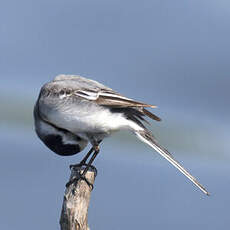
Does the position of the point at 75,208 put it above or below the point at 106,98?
below

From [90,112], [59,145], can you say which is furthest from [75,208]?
[59,145]

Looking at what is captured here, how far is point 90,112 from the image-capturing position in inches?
274

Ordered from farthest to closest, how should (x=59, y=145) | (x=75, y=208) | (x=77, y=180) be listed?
(x=59, y=145)
(x=77, y=180)
(x=75, y=208)

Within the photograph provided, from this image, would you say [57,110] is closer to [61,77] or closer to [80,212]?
[61,77]

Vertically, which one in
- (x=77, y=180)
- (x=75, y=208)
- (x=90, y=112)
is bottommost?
(x=75, y=208)

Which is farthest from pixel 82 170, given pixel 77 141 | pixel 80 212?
pixel 80 212

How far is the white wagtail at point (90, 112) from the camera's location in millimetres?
6922

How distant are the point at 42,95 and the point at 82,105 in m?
0.37

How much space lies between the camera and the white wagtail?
6.92m

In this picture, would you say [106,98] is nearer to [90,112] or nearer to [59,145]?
[90,112]

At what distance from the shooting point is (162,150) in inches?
272

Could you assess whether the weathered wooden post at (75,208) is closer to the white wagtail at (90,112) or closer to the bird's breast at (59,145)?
the white wagtail at (90,112)

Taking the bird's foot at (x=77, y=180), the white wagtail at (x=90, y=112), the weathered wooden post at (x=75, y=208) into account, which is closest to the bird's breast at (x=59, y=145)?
the white wagtail at (x=90, y=112)

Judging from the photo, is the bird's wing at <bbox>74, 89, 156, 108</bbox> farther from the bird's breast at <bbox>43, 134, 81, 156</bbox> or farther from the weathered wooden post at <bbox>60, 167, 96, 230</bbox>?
the weathered wooden post at <bbox>60, 167, 96, 230</bbox>
